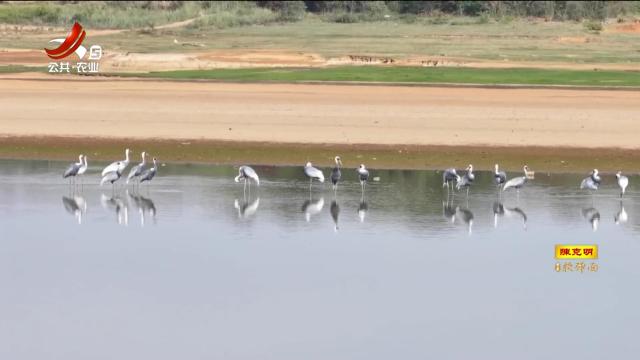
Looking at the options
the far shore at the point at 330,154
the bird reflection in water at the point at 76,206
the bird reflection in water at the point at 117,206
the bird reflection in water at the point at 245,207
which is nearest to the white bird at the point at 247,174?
the bird reflection in water at the point at 245,207

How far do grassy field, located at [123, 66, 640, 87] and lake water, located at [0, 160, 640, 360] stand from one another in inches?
713

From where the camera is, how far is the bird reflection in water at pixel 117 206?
25.2 metres

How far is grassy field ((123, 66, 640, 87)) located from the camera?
47.9 m

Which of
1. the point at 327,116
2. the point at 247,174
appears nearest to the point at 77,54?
the point at 327,116

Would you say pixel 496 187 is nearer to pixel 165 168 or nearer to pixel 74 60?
pixel 165 168

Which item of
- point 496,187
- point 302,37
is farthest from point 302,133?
point 302,37

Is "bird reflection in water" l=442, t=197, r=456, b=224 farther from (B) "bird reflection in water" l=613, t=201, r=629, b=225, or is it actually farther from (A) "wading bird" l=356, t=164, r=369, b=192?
(B) "bird reflection in water" l=613, t=201, r=629, b=225

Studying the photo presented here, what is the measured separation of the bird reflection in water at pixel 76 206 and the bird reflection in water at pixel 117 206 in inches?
16.6

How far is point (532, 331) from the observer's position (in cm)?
1709

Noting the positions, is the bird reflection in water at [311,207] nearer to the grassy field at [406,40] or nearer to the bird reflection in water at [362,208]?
the bird reflection in water at [362,208]

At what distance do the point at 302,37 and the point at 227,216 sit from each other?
4775 cm

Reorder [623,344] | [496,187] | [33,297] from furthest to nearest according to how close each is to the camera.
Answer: [496,187] → [33,297] → [623,344]

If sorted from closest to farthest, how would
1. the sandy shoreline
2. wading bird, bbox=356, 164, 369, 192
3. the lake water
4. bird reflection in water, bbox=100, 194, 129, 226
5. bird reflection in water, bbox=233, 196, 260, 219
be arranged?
1. the lake water
2. bird reflection in water, bbox=100, 194, 129, 226
3. bird reflection in water, bbox=233, 196, 260, 219
4. wading bird, bbox=356, 164, 369, 192
5. the sandy shoreline

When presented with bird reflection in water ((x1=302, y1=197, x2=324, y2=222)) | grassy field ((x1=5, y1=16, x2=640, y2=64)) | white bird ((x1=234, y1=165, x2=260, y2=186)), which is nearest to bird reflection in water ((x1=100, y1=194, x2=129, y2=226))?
white bird ((x1=234, y1=165, x2=260, y2=186))
